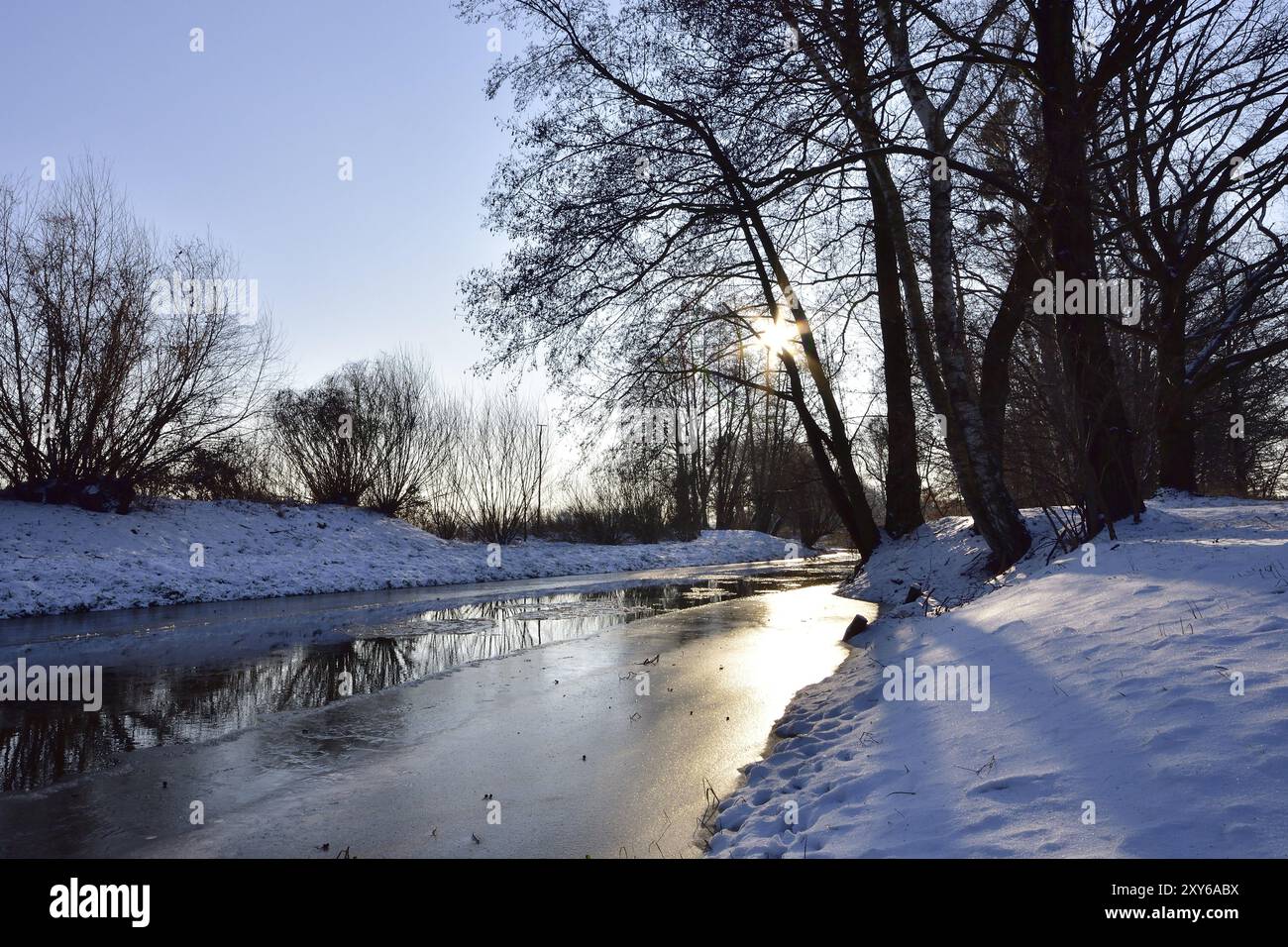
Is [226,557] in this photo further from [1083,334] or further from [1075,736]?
[1075,736]

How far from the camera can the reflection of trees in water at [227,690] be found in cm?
494

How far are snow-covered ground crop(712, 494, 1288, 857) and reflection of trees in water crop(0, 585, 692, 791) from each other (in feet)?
13.2

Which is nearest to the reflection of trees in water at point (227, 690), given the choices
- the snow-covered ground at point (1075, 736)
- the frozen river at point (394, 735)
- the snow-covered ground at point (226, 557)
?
the frozen river at point (394, 735)

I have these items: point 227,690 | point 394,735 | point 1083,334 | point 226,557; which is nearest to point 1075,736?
point 394,735

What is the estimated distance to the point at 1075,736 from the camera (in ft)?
10.8

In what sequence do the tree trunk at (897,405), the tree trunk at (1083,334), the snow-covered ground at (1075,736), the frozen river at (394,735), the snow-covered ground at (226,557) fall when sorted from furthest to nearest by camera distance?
1. the tree trunk at (897,405)
2. the snow-covered ground at (226,557)
3. the tree trunk at (1083,334)
4. the frozen river at (394,735)
5. the snow-covered ground at (1075,736)

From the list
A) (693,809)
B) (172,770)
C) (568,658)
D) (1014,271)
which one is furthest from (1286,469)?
(172,770)

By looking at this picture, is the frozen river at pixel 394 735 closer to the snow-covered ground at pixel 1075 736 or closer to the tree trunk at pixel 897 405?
the snow-covered ground at pixel 1075 736

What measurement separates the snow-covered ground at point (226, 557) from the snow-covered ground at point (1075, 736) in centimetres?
1295

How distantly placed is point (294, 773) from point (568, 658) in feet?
13.1

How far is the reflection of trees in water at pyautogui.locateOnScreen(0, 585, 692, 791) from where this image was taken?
4.94m

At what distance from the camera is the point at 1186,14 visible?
27.7 feet

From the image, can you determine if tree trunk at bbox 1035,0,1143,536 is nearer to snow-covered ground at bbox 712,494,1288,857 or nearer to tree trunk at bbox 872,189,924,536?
snow-covered ground at bbox 712,494,1288,857
